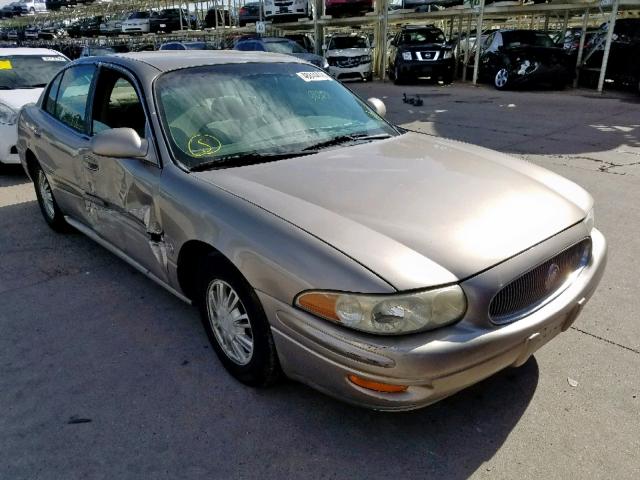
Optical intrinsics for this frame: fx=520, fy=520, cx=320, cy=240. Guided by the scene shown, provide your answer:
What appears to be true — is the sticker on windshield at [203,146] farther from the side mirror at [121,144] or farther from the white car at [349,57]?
the white car at [349,57]

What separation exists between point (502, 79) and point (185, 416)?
15.1 metres

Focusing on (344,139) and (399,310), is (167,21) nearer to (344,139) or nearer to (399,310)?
(344,139)

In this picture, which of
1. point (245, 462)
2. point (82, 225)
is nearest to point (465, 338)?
point (245, 462)

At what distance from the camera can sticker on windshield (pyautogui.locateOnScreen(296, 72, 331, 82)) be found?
351 centimetres

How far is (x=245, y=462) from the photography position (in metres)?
2.17

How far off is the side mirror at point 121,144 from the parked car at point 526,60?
13.7m

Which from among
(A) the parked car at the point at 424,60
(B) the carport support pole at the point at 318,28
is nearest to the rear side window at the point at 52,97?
(A) the parked car at the point at 424,60

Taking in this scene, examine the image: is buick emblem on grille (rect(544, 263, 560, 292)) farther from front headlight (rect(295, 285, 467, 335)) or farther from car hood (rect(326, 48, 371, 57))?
car hood (rect(326, 48, 371, 57))

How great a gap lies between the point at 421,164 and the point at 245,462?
1.75m

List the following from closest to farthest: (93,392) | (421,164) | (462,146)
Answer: (93,392)
(421,164)
(462,146)

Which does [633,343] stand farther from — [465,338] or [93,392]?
[93,392]

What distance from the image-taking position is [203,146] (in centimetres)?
283

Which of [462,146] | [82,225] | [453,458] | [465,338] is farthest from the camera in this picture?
[82,225]

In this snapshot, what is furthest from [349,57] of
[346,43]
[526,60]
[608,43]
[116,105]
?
[116,105]
